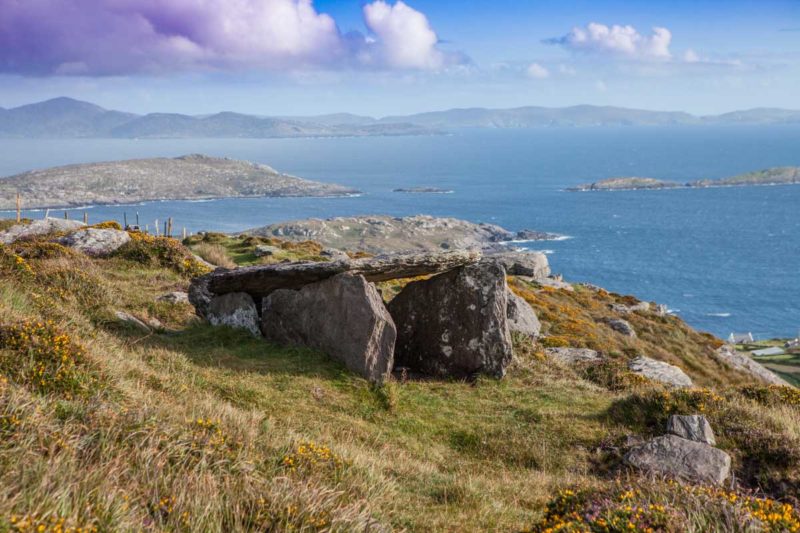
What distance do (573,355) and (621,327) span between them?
13893mm

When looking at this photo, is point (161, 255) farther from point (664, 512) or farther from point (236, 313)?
point (664, 512)

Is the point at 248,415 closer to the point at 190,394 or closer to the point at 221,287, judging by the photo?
the point at 190,394

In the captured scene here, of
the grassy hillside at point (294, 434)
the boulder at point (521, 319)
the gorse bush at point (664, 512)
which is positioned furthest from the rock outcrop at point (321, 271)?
the gorse bush at point (664, 512)

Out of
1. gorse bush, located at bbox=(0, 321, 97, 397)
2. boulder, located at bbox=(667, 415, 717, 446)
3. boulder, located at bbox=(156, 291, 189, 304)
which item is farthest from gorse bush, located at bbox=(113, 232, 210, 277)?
boulder, located at bbox=(667, 415, 717, 446)

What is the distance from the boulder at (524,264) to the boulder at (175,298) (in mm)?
29440

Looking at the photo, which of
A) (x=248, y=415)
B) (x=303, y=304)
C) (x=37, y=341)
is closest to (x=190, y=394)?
(x=248, y=415)

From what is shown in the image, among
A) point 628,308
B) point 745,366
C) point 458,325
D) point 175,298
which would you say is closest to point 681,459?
point 458,325

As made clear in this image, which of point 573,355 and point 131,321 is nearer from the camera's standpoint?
point 131,321

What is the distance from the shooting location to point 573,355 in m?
21.8

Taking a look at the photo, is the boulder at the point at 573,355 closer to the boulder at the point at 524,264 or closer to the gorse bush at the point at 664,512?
the gorse bush at the point at 664,512

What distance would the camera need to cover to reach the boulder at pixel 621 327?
34.0m

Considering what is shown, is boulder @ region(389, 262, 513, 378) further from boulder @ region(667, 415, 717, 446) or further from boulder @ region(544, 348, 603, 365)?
boulder @ region(667, 415, 717, 446)

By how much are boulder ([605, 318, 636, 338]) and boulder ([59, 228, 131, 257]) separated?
930 inches

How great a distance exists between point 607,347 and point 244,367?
18094mm
